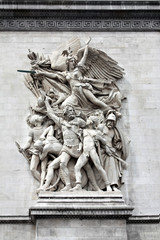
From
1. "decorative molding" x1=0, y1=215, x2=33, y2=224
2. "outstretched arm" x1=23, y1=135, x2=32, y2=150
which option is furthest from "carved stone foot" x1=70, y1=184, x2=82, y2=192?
"outstretched arm" x1=23, y1=135, x2=32, y2=150

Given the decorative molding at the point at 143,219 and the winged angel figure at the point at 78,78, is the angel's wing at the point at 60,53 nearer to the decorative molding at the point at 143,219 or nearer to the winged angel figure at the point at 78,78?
the winged angel figure at the point at 78,78

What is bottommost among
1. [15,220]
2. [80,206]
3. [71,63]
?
[15,220]

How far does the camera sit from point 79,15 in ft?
43.9

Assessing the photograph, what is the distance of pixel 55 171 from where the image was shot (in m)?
11.7

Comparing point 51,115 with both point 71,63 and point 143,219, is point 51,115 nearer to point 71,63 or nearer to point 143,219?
point 71,63

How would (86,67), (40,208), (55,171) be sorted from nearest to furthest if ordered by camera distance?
(40,208)
(55,171)
(86,67)

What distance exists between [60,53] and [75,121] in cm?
174

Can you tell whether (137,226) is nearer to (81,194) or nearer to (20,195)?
(81,194)

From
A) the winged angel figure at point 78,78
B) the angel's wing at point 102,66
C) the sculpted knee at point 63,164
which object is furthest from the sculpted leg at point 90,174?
the angel's wing at point 102,66

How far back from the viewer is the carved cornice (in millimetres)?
13281

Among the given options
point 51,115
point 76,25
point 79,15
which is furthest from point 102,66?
point 51,115

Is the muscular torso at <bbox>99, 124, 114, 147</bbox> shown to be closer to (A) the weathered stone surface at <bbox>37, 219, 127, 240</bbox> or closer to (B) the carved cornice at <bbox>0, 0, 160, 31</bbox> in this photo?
(A) the weathered stone surface at <bbox>37, 219, 127, 240</bbox>

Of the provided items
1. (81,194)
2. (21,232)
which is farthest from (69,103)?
(21,232)

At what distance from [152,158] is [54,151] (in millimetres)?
2093
